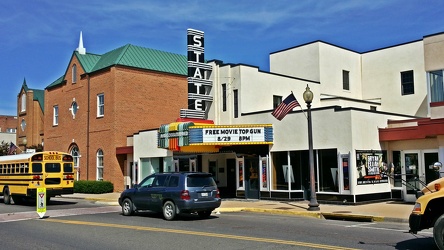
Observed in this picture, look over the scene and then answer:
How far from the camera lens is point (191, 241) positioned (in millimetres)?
11508

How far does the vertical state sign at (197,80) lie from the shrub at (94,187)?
33.7 feet

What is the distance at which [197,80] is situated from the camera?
90.9 ft

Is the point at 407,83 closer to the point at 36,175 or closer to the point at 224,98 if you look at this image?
the point at 224,98

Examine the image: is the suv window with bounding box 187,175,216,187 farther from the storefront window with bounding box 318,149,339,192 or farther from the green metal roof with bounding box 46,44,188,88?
the green metal roof with bounding box 46,44,188,88

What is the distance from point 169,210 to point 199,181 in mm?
1455

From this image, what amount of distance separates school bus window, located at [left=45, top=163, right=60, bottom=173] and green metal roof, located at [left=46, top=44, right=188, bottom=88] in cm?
1295

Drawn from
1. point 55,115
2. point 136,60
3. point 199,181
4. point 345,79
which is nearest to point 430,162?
point 199,181

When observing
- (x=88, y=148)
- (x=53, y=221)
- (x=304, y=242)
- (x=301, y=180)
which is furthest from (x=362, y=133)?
(x=88, y=148)

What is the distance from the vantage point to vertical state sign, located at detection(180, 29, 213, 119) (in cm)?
2764

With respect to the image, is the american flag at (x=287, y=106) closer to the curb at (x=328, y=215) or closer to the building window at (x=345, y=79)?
the curb at (x=328, y=215)

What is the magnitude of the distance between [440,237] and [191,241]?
5594 millimetres

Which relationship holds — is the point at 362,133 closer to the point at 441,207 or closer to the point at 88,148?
the point at 441,207

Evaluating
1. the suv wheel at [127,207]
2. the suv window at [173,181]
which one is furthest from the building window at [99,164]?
the suv window at [173,181]

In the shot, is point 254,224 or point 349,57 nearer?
point 254,224
